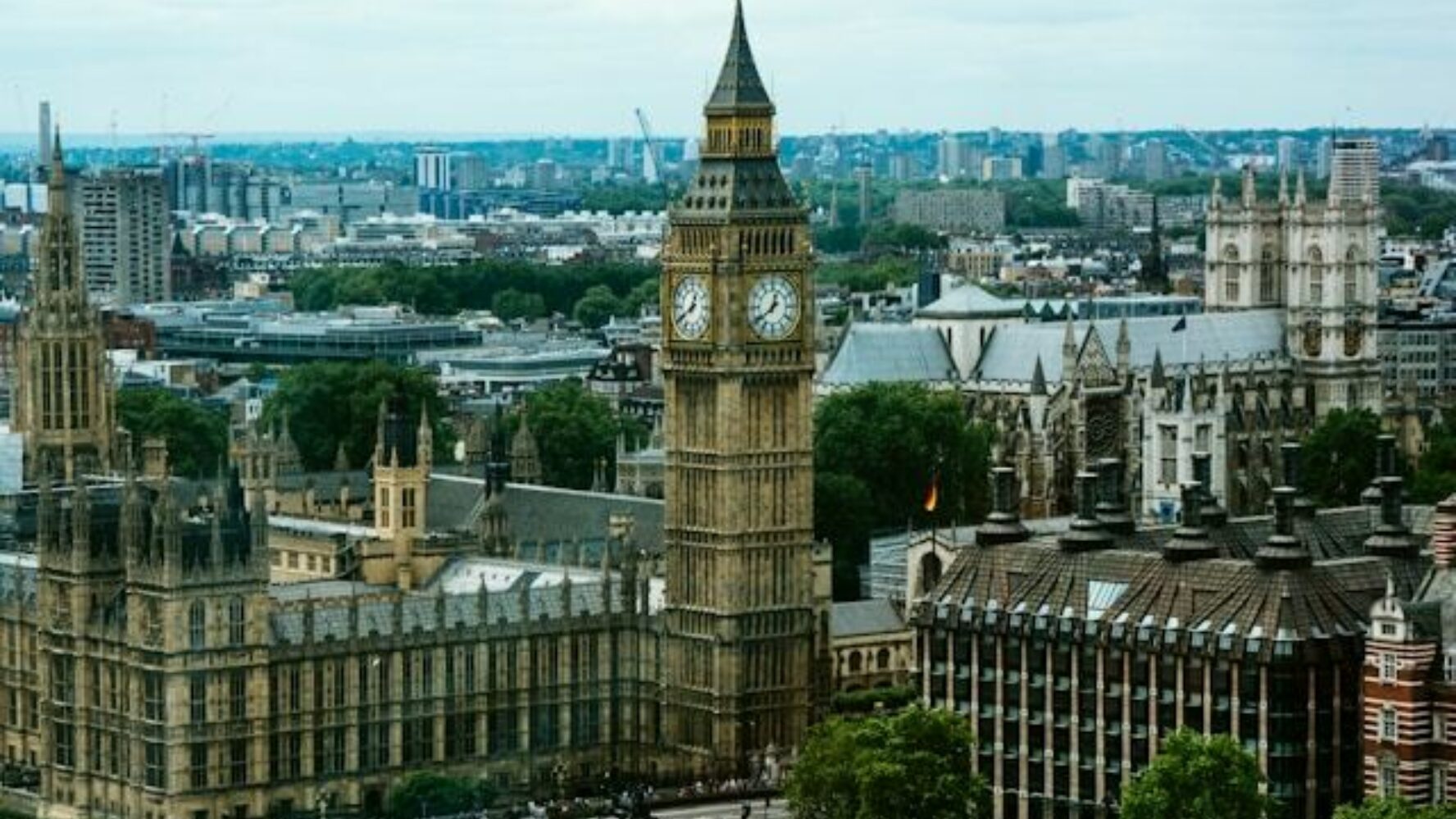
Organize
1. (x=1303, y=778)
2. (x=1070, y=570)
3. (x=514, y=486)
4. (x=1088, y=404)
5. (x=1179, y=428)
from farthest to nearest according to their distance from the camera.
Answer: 1. (x=1088, y=404)
2. (x=1179, y=428)
3. (x=514, y=486)
4. (x=1070, y=570)
5. (x=1303, y=778)

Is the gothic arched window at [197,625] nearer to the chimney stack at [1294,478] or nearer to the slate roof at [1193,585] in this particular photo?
the slate roof at [1193,585]

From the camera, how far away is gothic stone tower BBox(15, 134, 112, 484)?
152m

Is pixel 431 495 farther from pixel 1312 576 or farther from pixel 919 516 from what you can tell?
pixel 1312 576

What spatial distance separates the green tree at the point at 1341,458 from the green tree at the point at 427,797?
54.8 meters

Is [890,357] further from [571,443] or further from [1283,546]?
[1283,546]

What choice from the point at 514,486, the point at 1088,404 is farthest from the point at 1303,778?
the point at 1088,404

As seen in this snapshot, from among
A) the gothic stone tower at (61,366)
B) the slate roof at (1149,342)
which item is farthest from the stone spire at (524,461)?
the slate roof at (1149,342)

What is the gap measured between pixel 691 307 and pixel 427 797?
1812 cm

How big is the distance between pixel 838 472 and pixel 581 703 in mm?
41566

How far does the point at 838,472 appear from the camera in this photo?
164500 mm

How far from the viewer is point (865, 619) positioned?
133375mm

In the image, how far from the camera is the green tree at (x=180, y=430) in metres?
189

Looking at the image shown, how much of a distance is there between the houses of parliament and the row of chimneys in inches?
334

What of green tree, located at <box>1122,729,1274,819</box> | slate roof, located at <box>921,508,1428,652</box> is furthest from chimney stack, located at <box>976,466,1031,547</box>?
green tree, located at <box>1122,729,1274,819</box>
